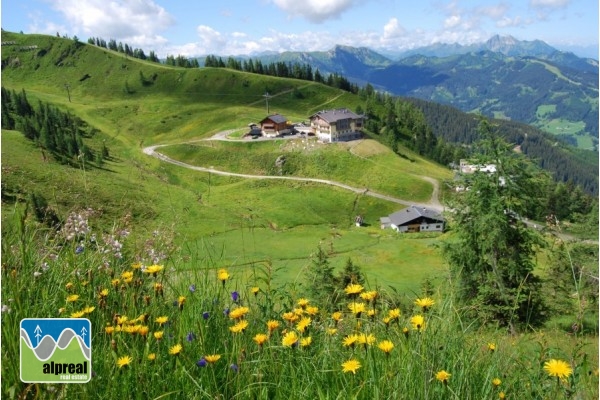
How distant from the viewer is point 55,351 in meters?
2.80

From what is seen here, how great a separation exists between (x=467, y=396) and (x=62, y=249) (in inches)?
195

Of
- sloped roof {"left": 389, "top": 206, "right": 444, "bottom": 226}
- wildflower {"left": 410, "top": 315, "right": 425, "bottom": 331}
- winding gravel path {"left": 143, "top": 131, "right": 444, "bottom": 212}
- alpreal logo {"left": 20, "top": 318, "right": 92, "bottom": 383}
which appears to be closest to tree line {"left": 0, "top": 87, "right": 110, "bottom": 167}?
winding gravel path {"left": 143, "top": 131, "right": 444, "bottom": 212}

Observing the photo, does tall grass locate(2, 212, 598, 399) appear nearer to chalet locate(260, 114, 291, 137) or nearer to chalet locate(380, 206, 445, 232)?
chalet locate(380, 206, 445, 232)

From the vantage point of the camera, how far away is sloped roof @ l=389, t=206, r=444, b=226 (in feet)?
285

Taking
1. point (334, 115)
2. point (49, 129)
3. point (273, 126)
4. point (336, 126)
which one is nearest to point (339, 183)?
point (336, 126)

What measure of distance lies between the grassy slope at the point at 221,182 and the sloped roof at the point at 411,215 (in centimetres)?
429

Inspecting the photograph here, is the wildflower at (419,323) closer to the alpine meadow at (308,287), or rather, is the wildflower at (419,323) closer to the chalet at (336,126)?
the alpine meadow at (308,287)

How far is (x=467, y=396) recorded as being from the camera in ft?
9.59

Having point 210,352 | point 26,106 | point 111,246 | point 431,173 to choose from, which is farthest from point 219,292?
point 26,106

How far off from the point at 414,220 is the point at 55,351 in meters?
87.8

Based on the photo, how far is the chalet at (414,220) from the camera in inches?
3408

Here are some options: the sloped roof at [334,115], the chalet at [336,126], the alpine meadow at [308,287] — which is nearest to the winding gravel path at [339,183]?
the alpine meadow at [308,287]

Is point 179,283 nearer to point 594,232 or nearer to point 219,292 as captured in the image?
point 219,292

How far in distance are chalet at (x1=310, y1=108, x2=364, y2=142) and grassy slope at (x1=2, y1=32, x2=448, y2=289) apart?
647cm
